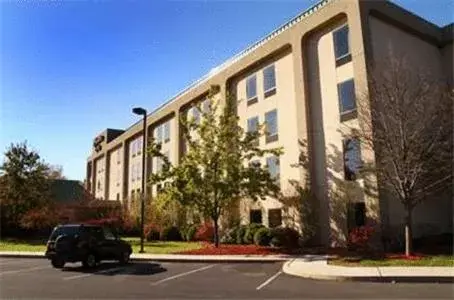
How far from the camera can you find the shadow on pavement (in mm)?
17536

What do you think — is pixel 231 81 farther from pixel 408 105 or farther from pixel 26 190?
pixel 26 190

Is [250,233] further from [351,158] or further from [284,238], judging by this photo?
[351,158]

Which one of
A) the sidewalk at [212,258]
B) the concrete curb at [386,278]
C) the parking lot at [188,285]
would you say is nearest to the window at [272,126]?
the sidewalk at [212,258]

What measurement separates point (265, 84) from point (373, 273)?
19.0m

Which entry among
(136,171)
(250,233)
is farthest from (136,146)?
(250,233)

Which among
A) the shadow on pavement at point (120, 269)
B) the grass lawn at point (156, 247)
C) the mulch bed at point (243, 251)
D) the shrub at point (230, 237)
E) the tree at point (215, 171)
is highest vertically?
the tree at point (215, 171)

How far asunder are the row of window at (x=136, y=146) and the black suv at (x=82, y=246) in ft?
110

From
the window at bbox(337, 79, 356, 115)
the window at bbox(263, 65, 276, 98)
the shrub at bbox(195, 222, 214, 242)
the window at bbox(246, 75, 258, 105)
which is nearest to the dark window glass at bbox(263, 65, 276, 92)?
the window at bbox(263, 65, 276, 98)

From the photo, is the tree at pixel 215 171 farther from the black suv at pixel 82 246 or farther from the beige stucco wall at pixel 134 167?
the beige stucco wall at pixel 134 167

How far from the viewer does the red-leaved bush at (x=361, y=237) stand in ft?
73.5

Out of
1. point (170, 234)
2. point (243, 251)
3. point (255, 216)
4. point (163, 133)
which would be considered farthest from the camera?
point (163, 133)

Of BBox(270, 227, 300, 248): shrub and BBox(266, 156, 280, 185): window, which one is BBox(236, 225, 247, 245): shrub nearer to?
BBox(270, 227, 300, 248): shrub

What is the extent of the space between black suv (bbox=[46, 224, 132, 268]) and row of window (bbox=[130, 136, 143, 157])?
33440 mm

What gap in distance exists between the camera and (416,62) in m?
27.7
